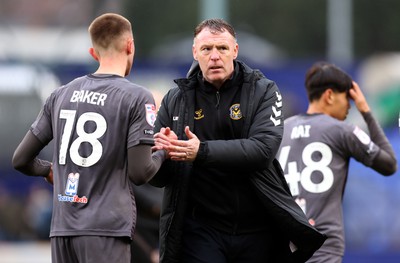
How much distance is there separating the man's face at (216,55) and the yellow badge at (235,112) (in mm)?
196

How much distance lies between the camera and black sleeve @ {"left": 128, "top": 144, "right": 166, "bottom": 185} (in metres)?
7.00

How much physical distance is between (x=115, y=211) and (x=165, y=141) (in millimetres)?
554

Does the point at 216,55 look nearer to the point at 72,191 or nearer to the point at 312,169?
the point at 72,191

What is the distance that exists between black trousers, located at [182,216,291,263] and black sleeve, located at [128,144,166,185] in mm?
672

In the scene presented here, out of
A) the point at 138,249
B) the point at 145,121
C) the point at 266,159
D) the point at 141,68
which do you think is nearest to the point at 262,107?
the point at 266,159

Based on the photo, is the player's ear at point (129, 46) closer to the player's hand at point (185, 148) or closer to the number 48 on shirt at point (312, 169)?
the player's hand at point (185, 148)

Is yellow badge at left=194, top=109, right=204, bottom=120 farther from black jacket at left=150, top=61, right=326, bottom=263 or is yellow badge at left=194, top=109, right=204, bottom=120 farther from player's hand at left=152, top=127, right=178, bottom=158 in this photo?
player's hand at left=152, top=127, right=178, bottom=158

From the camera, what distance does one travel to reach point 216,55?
7453 mm

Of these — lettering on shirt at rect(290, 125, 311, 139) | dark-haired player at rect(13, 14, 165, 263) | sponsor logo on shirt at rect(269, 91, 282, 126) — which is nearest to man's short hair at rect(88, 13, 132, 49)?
dark-haired player at rect(13, 14, 165, 263)

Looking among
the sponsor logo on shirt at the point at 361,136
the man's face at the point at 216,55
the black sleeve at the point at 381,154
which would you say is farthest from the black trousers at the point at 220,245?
the black sleeve at the point at 381,154

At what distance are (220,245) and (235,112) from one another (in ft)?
2.97

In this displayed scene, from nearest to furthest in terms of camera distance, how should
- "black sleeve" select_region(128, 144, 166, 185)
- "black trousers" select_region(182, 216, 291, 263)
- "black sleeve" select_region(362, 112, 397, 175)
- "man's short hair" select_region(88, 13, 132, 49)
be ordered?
"black sleeve" select_region(128, 144, 166, 185)
"man's short hair" select_region(88, 13, 132, 49)
"black trousers" select_region(182, 216, 291, 263)
"black sleeve" select_region(362, 112, 397, 175)

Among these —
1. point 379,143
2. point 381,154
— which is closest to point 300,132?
point 381,154

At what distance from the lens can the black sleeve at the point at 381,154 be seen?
29.1 feet
